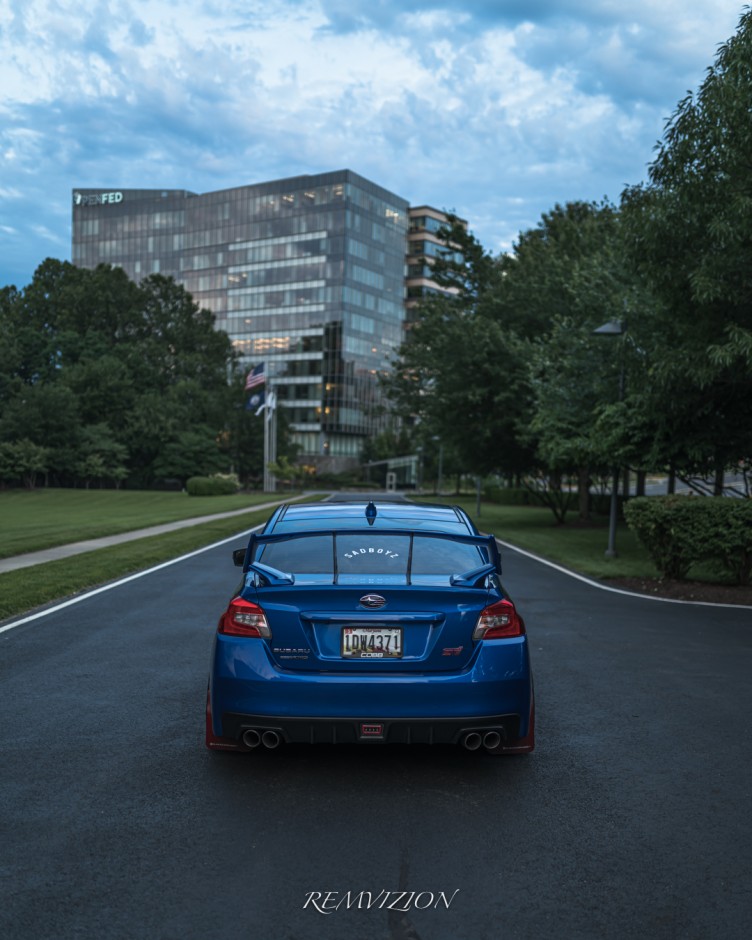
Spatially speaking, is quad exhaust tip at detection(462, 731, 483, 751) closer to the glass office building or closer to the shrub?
the shrub

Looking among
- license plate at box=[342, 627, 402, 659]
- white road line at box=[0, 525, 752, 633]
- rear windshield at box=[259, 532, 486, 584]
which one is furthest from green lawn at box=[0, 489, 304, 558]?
license plate at box=[342, 627, 402, 659]

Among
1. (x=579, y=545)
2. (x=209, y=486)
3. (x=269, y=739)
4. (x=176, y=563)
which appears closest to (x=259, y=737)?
(x=269, y=739)

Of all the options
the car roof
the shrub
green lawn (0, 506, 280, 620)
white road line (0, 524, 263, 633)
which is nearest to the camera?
the car roof

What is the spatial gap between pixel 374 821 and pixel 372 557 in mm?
1476

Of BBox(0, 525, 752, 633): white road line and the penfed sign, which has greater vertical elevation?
the penfed sign

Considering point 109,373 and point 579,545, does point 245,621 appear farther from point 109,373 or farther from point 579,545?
point 109,373

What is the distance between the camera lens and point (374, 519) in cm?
570

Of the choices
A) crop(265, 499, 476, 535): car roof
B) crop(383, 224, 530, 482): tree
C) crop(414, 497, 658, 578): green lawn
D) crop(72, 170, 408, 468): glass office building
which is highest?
crop(72, 170, 408, 468): glass office building

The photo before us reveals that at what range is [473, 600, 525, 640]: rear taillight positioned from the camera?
4.93 metres

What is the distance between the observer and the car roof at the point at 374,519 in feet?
18.3

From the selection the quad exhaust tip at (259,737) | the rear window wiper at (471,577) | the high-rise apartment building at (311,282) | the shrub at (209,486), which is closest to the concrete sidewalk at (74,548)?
the quad exhaust tip at (259,737)

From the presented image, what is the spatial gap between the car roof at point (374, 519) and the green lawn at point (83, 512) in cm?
1396

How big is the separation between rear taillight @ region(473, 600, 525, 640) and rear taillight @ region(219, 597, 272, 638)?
3.76 feet

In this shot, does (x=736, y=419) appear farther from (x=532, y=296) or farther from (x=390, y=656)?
(x=532, y=296)
